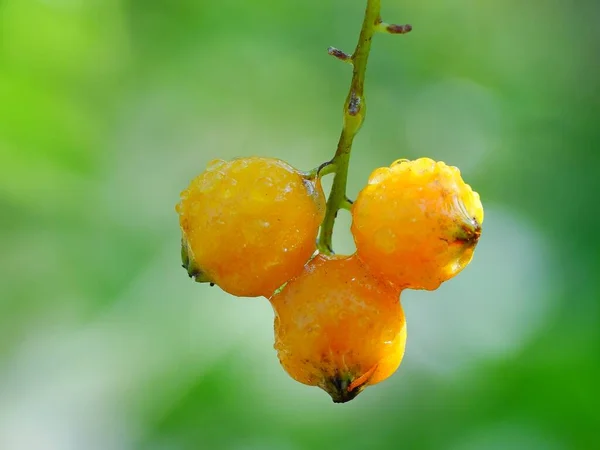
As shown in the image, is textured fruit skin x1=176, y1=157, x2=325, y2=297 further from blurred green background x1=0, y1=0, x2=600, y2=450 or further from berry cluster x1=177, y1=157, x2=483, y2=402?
blurred green background x1=0, y1=0, x2=600, y2=450

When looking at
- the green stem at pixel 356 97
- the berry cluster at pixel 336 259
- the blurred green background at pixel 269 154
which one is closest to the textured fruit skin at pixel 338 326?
the berry cluster at pixel 336 259

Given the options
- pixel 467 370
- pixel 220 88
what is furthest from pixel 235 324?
pixel 220 88

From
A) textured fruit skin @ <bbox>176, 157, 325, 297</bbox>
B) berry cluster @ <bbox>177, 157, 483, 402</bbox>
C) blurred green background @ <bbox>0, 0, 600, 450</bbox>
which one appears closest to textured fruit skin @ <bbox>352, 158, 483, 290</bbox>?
berry cluster @ <bbox>177, 157, 483, 402</bbox>

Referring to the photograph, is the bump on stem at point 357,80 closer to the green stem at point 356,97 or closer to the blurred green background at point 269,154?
the green stem at point 356,97

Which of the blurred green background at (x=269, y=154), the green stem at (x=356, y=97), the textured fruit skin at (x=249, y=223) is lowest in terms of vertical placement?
the blurred green background at (x=269, y=154)

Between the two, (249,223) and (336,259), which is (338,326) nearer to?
(336,259)

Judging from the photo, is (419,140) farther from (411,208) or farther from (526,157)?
(411,208)

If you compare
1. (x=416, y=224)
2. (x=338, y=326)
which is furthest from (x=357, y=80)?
(x=338, y=326)
